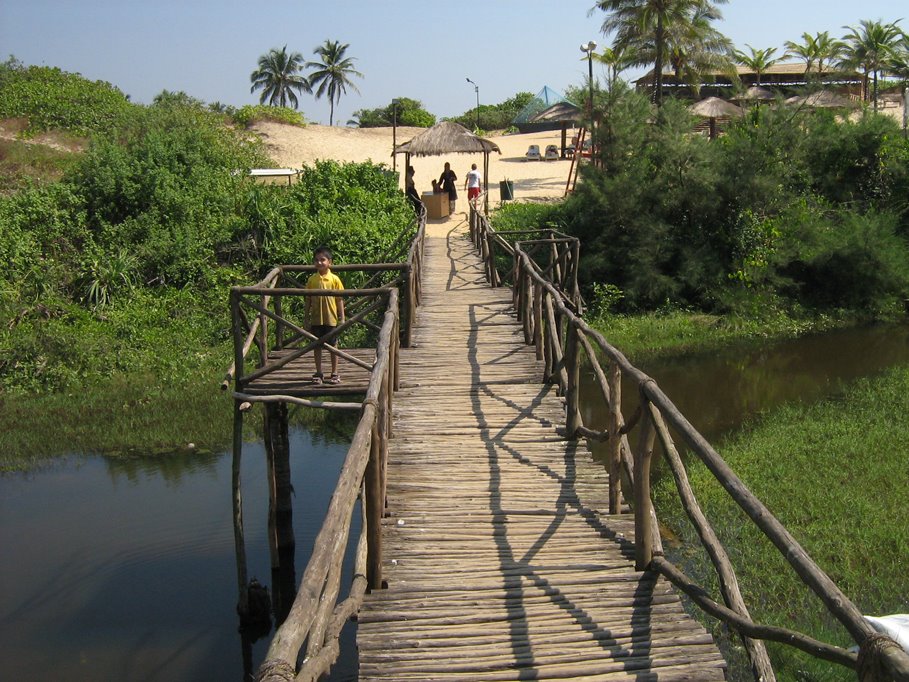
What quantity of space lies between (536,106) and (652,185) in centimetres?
1701

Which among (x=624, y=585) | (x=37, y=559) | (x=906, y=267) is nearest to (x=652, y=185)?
(x=906, y=267)

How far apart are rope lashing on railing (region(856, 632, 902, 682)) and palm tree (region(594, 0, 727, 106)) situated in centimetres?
2685

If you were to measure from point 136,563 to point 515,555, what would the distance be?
6.56 metres

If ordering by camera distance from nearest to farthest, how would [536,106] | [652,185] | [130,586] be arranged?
[130,586]
[652,185]
[536,106]

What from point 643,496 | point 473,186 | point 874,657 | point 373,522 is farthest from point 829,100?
point 874,657

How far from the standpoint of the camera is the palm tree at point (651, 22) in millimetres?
28203

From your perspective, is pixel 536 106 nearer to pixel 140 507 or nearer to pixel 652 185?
pixel 652 185

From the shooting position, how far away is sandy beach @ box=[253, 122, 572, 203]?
3094 centimetres

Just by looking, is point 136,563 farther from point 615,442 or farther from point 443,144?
point 443,144

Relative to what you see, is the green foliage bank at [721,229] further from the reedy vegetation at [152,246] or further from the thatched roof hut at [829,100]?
the reedy vegetation at [152,246]

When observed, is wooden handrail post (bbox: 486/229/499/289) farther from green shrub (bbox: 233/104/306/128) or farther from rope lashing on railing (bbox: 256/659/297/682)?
green shrub (bbox: 233/104/306/128)

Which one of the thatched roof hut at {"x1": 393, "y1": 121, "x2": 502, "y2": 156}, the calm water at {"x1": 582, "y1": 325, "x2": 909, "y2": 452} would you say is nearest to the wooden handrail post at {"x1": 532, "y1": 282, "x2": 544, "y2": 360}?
the calm water at {"x1": 582, "y1": 325, "x2": 909, "y2": 452}

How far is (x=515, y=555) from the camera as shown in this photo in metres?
4.97

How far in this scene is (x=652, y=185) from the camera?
851 inches
